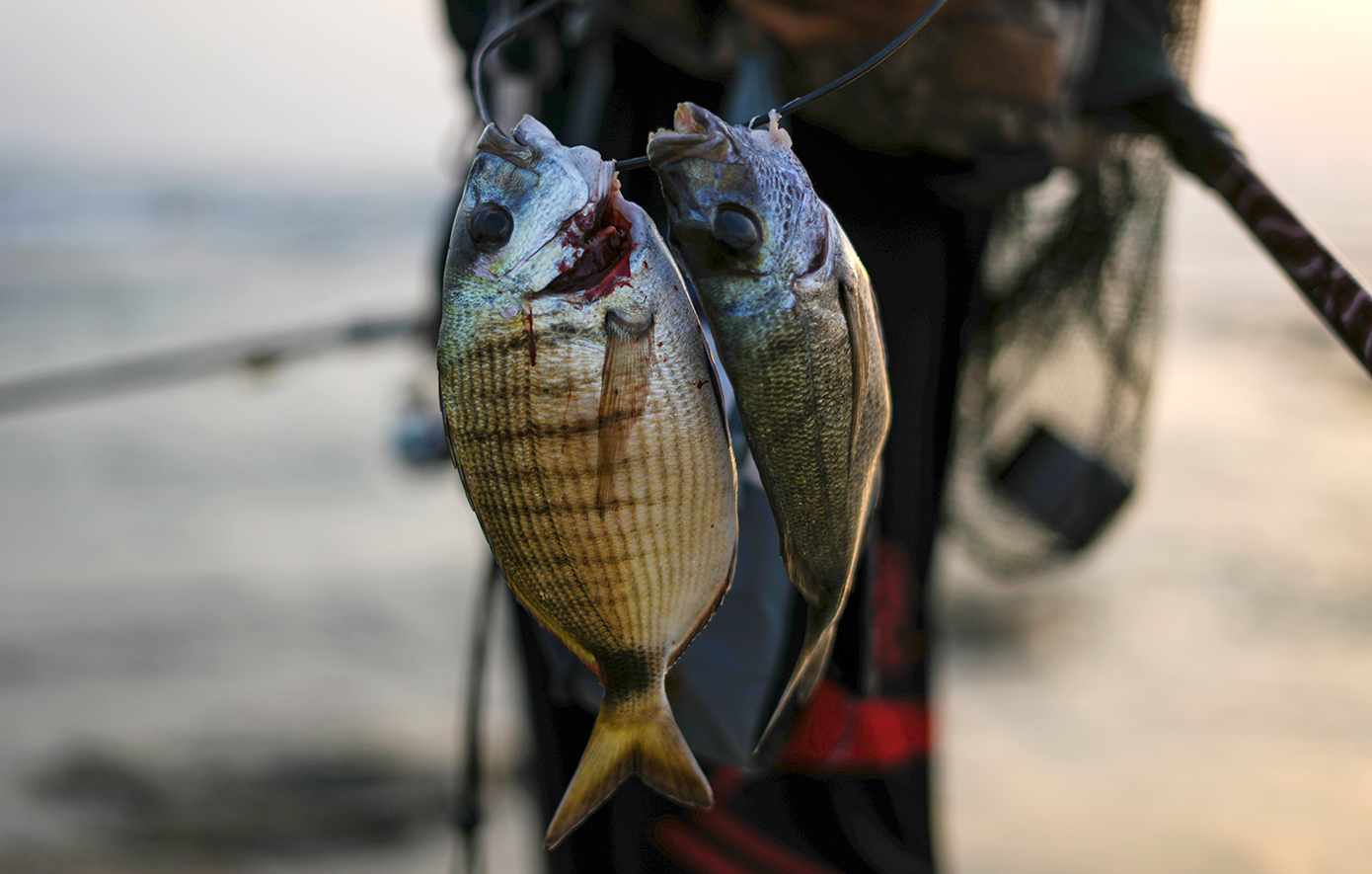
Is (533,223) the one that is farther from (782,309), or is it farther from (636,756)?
(636,756)

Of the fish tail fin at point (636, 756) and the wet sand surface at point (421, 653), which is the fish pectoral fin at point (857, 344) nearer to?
the fish tail fin at point (636, 756)

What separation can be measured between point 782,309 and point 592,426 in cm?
19

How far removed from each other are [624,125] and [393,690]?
3.02 m

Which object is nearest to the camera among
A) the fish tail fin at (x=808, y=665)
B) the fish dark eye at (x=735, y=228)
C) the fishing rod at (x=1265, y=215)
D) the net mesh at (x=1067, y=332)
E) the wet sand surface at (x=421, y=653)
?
the fish dark eye at (x=735, y=228)

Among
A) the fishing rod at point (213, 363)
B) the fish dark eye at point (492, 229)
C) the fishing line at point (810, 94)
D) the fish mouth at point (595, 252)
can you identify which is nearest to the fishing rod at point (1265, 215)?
the fishing line at point (810, 94)

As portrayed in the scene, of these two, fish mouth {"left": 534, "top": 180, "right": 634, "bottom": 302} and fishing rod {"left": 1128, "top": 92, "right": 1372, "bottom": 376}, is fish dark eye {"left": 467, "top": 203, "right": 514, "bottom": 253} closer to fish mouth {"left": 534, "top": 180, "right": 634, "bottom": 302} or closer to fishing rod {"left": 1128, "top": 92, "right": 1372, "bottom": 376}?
fish mouth {"left": 534, "top": 180, "right": 634, "bottom": 302}

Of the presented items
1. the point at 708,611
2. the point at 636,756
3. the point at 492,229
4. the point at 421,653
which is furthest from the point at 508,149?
the point at 421,653

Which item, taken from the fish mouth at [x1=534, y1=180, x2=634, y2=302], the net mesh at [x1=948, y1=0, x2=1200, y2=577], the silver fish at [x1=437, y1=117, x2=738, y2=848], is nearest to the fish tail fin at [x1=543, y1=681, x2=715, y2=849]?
the silver fish at [x1=437, y1=117, x2=738, y2=848]

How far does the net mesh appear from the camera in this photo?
2295 millimetres

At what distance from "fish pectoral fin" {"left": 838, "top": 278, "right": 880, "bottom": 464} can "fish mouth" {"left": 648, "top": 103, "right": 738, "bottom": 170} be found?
0.16 m

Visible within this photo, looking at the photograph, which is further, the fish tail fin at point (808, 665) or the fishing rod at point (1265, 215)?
the fishing rod at point (1265, 215)

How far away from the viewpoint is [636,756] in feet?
2.95

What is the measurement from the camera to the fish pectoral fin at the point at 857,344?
0.85 m

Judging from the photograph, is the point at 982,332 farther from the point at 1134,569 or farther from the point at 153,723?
the point at 153,723
